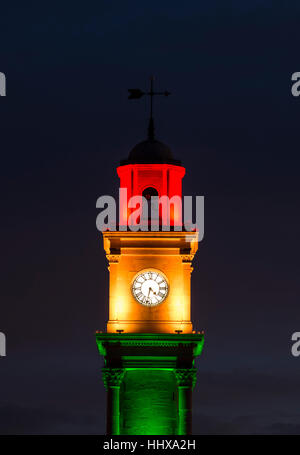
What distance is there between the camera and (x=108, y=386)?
356 ft

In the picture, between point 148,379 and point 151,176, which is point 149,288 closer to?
point 148,379

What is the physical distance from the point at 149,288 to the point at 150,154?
9179mm

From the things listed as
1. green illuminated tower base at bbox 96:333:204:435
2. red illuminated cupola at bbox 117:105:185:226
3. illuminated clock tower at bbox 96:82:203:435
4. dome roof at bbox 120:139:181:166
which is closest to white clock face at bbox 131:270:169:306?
illuminated clock tower at bbox 96:82:203:435

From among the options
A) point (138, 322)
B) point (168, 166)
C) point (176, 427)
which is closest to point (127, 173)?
point (168, 166)

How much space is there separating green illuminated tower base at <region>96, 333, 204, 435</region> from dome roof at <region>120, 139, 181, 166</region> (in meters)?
12.1

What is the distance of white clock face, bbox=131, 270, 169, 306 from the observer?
111 meters

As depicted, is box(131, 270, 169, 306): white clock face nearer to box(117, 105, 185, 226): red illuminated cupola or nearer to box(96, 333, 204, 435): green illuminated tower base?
box(96, 333, 204, 435): green illuminated tower base

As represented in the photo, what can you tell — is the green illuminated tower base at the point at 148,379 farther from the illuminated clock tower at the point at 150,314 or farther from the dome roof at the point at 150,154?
the dome roof at the point at 150,154

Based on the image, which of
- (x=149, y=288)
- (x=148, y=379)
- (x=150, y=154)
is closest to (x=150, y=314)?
(x=149, y=288)
